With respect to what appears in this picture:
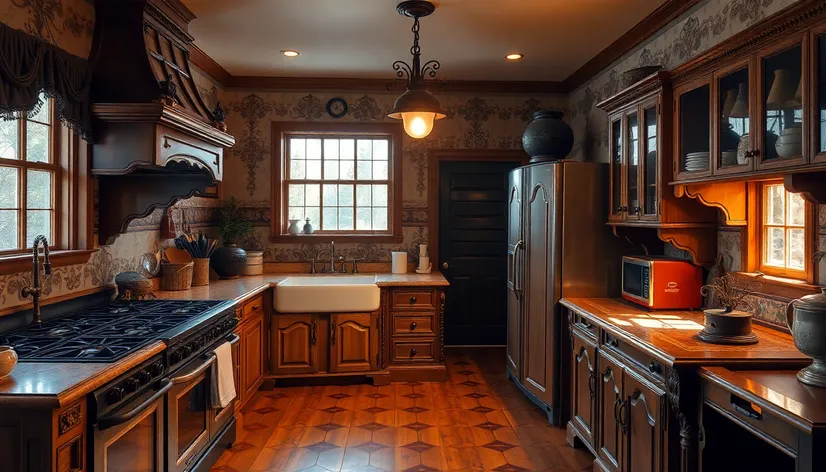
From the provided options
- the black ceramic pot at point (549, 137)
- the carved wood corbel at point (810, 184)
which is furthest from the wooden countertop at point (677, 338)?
the black ceramic pot at point (549, 137)

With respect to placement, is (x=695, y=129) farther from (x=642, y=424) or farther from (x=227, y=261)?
(x=227, y=261)

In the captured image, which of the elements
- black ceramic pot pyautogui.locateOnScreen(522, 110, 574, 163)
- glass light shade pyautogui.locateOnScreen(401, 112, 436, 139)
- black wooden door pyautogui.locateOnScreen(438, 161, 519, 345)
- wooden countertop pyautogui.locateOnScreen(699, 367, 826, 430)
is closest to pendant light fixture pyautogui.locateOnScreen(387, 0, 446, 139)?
glass light shade pyautogui.locateOnScreen(401, 112, 436, 139)

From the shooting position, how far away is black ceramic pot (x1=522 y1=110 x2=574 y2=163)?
14.6 ft

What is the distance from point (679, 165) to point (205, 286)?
10.9 feet

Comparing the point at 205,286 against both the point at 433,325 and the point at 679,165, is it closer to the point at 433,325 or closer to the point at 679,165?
the point at 433,325

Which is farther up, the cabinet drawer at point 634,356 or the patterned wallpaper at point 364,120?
the patterned wallpaper at point 364,120

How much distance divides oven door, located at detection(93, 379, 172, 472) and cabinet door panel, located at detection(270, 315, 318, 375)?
2292mm

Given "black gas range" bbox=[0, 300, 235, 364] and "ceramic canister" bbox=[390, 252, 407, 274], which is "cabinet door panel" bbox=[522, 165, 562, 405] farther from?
"black gas range" bbox=[0, 300, 235, 364]

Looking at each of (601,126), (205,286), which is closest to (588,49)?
(601,126)

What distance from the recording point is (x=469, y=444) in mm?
3631

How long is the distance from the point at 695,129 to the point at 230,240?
3978 mm

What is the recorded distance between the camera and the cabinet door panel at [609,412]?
2857 mm

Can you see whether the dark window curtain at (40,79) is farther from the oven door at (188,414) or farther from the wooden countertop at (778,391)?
the wooden countertop at (778,391)

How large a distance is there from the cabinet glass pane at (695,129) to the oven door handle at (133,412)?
258cm
